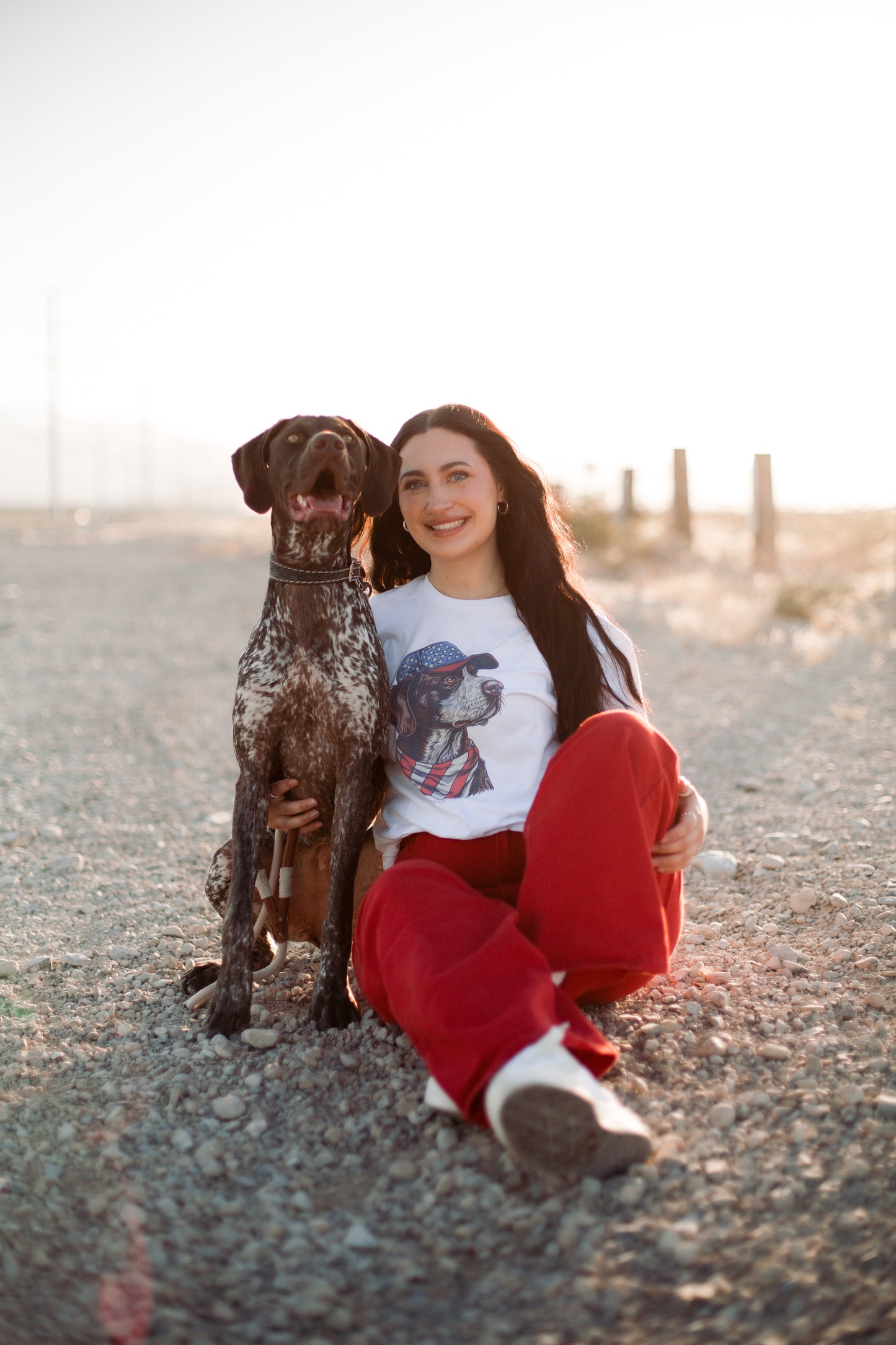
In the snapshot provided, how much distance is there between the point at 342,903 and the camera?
2.96 m

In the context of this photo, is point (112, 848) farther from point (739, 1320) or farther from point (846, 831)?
point (739, 1320)

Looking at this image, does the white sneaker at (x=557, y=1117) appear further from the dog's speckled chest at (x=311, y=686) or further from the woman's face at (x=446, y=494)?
the woman's face at (x=446, y=494)

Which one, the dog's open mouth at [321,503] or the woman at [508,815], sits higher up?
the dog's open mouth at [321,503]

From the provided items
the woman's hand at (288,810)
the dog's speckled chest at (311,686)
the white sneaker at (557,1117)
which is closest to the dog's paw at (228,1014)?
the woman's hand at (288,810)

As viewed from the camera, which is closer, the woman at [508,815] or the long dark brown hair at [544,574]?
the woman at [508,815]

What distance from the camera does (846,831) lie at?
14.5 feet

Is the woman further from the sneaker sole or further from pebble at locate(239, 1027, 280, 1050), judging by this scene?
pebble at locate(239, 1027, 280, 1050)

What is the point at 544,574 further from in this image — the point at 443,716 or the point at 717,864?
the point at 717,864

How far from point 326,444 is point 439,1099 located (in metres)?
1.67

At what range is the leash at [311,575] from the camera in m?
2.97

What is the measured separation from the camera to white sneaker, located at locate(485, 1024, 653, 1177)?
6.43 feet

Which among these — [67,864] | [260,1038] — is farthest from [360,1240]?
[67,864]

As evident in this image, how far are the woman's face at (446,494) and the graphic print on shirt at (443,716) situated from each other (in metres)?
0.32

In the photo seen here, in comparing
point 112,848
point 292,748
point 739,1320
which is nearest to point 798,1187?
point 739,1320
